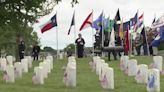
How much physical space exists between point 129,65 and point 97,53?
2142 centimetres

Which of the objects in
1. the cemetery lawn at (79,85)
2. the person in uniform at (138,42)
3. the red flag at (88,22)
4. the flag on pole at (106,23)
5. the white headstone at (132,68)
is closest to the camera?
the cemetery lawn at (79,85)

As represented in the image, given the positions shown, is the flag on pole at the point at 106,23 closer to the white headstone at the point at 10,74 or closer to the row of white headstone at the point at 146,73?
the row of white headstone at the point at 146,73

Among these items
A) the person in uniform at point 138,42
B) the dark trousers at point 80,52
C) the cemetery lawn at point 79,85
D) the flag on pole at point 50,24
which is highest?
the flag on pole at point 50,24

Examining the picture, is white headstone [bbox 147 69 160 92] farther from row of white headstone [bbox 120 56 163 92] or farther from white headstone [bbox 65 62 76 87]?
white headstone [bbox 65 62 76 87]

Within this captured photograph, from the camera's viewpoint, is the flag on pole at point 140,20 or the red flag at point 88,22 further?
the flag on pole at point 140,20

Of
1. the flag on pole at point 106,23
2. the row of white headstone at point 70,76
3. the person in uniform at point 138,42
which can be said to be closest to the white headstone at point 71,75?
the row of white headstone at point 70,76

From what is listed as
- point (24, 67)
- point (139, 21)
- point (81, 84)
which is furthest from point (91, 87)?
point (139, 21)

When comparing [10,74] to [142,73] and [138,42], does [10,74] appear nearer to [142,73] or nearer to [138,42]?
[142,73]

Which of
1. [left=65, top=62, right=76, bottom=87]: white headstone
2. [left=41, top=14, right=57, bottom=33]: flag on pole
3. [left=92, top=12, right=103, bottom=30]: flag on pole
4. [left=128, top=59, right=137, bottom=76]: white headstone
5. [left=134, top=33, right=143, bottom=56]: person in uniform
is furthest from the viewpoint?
[left=92, top=12, right=103, bottom=30]: flag on pole

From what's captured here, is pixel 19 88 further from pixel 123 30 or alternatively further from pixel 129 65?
pixel 123 30

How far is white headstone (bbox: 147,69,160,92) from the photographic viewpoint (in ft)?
55.8

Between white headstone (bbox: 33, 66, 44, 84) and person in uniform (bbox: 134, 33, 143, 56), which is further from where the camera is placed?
person in uniform (bbox: 134, 33, 143, 56)

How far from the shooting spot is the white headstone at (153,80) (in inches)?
670

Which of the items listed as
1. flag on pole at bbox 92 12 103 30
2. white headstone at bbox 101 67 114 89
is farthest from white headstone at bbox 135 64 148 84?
flag on pole at bbox 92 12 103 30
